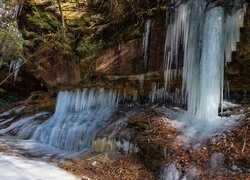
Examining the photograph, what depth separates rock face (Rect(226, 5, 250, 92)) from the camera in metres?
6.74

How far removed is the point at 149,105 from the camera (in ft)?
27.1

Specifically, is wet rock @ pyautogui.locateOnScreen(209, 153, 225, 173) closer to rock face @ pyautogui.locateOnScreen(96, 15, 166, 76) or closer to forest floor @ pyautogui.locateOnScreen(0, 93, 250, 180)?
forest floor @ pyautogui.locateOnScreen(0, 93, 250, 180)

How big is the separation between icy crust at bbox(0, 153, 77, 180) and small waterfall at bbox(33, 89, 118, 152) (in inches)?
83.7

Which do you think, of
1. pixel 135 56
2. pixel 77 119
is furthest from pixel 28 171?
pixel 135 56

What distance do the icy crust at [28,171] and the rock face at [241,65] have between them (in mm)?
4119

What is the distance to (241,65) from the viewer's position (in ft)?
23.1

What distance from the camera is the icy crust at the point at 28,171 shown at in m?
4.79

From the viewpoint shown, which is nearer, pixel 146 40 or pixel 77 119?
pixel 146 40

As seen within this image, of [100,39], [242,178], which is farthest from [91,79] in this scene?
[242,178]

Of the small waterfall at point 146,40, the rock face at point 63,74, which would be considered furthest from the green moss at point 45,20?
the small waterfall at point 146,40

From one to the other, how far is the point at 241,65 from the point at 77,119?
4.84 m

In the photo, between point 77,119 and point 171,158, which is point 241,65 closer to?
point 171,158

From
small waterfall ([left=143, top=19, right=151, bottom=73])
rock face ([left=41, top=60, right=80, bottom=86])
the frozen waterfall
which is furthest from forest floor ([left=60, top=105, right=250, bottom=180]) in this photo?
rock face ([left=41, top=60, right=80, bottom=86])

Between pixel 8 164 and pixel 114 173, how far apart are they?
1789 millimetres
